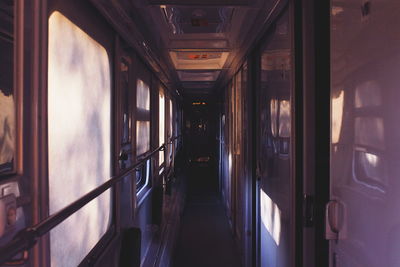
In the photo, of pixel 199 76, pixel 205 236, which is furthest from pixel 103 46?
pixel 199 76

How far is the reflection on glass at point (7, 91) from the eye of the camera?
77 centimetres

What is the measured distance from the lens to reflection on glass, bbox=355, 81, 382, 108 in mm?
898

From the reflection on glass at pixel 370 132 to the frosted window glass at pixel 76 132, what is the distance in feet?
3.34

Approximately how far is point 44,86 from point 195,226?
449 centimetres

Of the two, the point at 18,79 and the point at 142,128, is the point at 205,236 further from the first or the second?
the point at 18,79

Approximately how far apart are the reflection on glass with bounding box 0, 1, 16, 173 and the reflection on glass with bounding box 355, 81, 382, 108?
1.00 meters

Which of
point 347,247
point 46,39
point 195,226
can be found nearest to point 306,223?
point 347,247

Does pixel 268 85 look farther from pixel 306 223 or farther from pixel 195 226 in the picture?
pixel 195 226

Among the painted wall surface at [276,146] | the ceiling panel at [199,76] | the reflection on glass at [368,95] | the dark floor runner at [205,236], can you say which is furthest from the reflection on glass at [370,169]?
the ceiling panel at [199,76]

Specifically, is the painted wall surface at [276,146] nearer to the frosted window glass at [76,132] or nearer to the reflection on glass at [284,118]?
the reflection on glass at [284,118]

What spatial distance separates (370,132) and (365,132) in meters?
0.03

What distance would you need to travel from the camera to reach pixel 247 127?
9.64 feet

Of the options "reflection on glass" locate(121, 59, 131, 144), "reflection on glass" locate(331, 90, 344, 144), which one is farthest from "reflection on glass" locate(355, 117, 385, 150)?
"reflection on glass" locate(121, 59, 131, 144)

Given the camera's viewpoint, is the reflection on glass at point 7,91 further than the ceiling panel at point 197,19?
No
